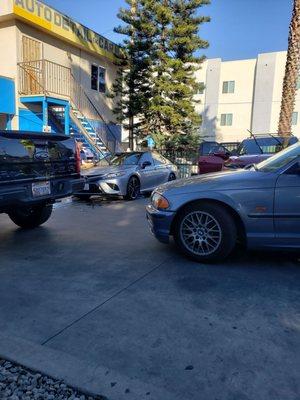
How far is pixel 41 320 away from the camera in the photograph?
10.3 ft

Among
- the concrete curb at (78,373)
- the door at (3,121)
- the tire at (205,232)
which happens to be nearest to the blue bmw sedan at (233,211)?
the tire at (205,232)

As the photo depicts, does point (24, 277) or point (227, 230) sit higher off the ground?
point (227, 230)

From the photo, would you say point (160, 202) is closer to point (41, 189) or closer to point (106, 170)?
point (41, 189)

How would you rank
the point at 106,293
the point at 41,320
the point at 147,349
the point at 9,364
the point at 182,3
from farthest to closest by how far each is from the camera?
1. the point at 182,3
2. the point at 106,293
3. the point at 41,320
4. the point at 147,349
5. the point at 9,364

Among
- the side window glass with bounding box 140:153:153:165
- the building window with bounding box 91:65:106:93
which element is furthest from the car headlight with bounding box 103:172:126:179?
the building window with bounding box 91:65:106:93

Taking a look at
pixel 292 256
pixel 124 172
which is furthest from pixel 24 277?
pixel 124 172

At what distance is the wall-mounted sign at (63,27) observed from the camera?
1438 centimetres

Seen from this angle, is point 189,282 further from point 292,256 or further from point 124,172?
point 124,172

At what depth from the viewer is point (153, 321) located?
3107 mm

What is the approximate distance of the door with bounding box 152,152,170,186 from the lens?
11.1m

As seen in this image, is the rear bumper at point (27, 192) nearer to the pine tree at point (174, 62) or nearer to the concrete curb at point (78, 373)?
the concrete curb at point (78, 373)

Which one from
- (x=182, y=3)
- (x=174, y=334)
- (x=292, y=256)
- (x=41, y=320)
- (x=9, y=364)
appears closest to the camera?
(x=9, y=364)

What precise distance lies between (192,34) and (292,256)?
14968 mm

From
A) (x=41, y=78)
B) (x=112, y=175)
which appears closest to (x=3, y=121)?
(x=41, y=78)
